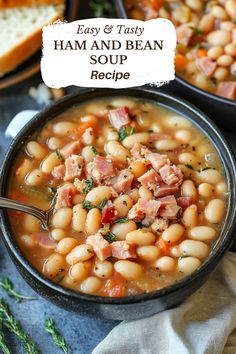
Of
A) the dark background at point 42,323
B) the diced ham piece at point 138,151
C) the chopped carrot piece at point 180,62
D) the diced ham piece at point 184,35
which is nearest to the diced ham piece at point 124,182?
the diced ham piece at point 138,151

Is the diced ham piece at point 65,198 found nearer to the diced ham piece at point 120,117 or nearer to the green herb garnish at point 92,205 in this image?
the green herb garnish at point 92,205

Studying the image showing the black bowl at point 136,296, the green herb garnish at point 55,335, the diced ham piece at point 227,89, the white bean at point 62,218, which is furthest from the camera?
the diced ham piece at point 227,89

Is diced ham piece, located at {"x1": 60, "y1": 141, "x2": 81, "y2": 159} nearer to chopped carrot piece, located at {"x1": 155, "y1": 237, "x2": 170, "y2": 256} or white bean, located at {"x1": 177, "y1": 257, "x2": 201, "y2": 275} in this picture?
chopped carrot piece, located at {"x1": 155, "y1": 237, "x2": 170, "y2": 256}

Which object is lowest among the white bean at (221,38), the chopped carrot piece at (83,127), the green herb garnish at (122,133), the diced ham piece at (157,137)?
the diced ham piece at (157,137)

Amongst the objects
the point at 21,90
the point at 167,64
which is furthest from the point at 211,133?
the point at 21,90

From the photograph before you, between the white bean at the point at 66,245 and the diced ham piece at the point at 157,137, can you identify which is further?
the diced ham piece at the point at 157,137

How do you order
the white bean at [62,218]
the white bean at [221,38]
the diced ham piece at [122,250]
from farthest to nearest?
the white bean at [221,38]
the white bean at [62,218]
the diced ham piece at [122,250]

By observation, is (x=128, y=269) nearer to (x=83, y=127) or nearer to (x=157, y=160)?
(x=157, y=160)
